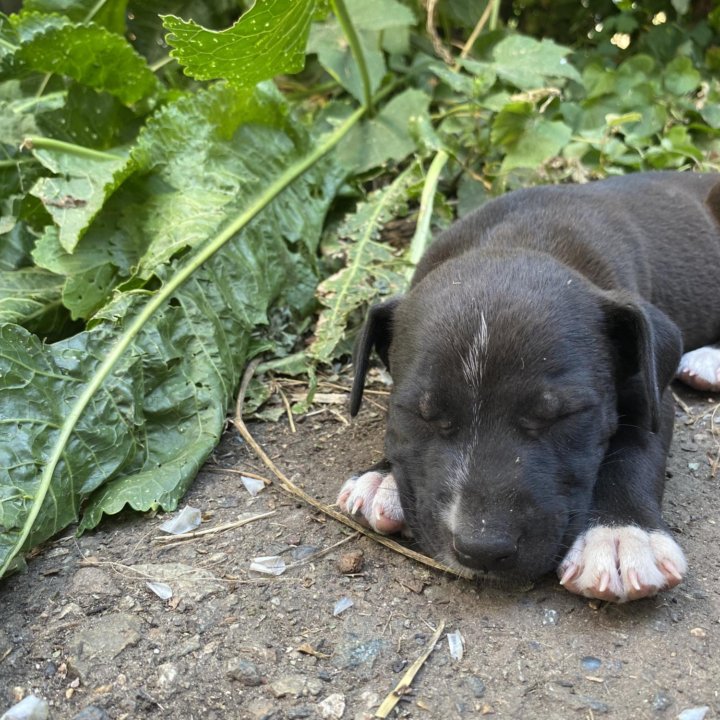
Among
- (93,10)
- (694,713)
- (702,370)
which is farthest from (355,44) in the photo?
(694,713)

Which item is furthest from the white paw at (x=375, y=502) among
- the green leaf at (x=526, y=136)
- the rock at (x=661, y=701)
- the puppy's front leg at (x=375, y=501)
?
the green leaf at (x=526, y=136)

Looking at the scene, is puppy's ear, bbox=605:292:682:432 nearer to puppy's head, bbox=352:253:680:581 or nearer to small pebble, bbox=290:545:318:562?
puppy's head, bbox=352:253:680:581

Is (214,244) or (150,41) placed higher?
(150,41)

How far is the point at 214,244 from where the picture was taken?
482 cm

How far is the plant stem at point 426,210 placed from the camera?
530 cm

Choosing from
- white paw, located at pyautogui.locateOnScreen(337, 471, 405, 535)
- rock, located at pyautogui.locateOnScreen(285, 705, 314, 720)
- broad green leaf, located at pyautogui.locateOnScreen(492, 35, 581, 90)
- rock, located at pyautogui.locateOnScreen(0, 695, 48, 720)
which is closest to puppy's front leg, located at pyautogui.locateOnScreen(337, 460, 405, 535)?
white paw, located at pyautogui.locateOnScreen(337, 471, 405, 535)

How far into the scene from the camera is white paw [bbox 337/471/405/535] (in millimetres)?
3430

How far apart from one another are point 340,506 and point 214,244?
73.3 inches

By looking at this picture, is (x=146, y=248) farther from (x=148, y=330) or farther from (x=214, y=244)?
(x=148, y=330)

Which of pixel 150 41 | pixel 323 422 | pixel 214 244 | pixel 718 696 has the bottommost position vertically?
pixel 323 422

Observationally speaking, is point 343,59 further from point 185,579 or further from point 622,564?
point 622,564

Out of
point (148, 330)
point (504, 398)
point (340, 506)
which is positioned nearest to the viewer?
point (504, 398)

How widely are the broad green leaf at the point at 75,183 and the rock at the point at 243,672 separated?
2651 mm

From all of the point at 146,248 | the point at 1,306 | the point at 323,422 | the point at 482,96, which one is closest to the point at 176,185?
the point at 146,248
